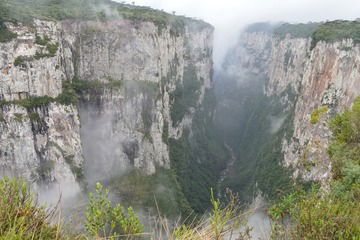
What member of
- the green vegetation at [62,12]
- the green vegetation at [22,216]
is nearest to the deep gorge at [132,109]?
the green vegetation at [62,12]

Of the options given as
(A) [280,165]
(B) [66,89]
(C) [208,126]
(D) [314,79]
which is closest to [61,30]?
(B) [66,89]

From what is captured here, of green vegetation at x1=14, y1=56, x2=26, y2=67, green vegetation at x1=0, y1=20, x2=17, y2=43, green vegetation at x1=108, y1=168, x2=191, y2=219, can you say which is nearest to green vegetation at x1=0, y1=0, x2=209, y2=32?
green vegetation at x1=0, y1=20, x2=17, y2=43

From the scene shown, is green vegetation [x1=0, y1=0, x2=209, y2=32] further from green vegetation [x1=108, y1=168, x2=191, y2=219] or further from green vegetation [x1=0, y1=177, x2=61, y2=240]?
green vegetation [x1=0, y1=177, x2=61, y2=240]

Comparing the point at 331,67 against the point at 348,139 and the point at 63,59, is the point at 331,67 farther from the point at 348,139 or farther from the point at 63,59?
the point at 63,59

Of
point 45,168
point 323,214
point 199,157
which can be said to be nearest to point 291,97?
point 199,157

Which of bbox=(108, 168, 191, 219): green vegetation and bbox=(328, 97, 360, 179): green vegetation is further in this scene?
bbox=(108, 168, 191, 219): green vegetation

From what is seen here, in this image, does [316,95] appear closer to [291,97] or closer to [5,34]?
[291,97]
